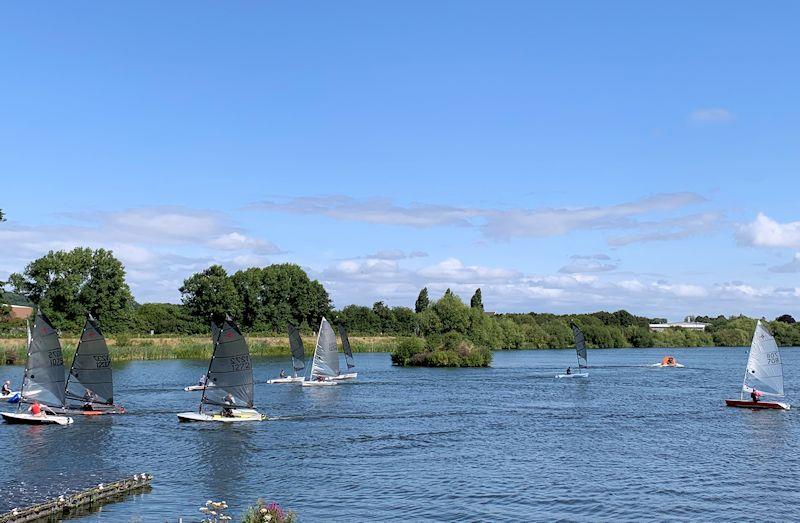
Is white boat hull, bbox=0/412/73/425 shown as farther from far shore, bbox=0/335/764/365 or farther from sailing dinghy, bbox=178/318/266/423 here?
far shore, bbox=0/335/764/365

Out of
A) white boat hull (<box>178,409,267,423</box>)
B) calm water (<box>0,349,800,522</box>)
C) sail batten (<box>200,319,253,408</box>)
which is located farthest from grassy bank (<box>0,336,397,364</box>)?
white boat hull (<box>178,409,267,423</box>)

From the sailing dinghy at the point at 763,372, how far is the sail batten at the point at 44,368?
56729mm

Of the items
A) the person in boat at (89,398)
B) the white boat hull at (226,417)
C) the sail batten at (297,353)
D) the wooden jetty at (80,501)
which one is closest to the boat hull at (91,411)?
the person in boat at (89,398)

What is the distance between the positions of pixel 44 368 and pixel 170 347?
77.1 meters

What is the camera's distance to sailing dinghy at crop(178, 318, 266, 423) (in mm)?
59188

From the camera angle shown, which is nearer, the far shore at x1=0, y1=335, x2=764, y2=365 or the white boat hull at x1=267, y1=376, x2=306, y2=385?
the white boat hull at x1=267, y1=376, x2=306, y2=385

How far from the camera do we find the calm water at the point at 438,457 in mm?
35094

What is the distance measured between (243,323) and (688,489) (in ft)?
537

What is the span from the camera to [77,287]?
503ft

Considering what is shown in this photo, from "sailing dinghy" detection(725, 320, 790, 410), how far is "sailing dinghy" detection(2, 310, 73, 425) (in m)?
56.7

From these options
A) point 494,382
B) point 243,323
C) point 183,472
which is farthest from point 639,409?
point 243,323

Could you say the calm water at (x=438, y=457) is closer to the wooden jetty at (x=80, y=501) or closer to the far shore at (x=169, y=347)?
the wooden jetty at (x=80, y=501)

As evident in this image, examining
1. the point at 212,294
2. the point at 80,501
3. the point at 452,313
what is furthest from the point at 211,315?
the point at 80,501

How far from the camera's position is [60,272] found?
502ft
